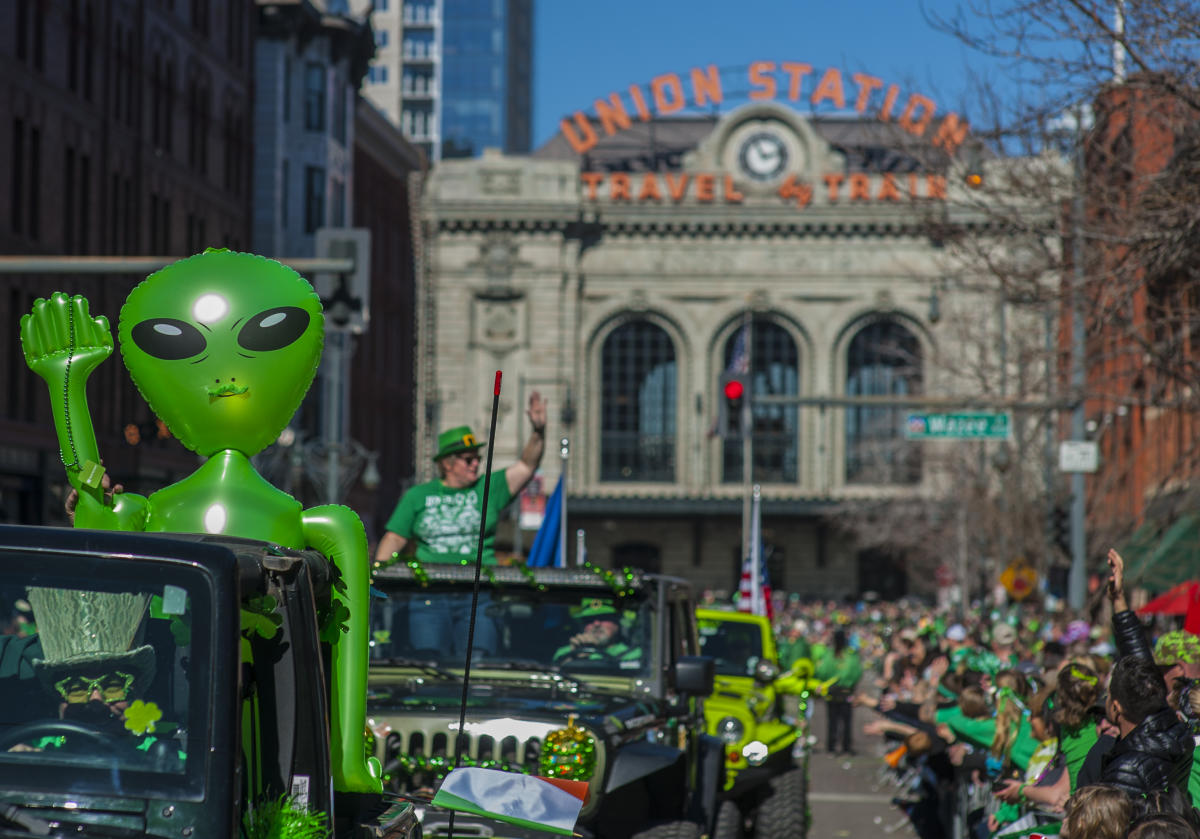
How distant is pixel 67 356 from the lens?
5758mm

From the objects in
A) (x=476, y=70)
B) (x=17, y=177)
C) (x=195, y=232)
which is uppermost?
(x=476, y=70)

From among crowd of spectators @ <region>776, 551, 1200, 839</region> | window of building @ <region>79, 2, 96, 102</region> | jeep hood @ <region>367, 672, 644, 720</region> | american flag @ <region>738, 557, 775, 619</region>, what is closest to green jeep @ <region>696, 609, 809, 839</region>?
crowd of spectators @ <region>776, 551, 1200, 839</region>

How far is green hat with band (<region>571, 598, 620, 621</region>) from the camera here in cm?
892

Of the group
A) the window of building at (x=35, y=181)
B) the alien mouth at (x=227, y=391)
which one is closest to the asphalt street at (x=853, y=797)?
the alien mouth at (x=227, y=391)

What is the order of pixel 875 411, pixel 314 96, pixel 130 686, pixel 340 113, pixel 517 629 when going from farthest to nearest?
pixel 875 411
pixel 340 113
pixel 314 96
pixel 517 629
pixel 130 686

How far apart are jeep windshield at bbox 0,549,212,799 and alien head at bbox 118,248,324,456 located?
1582mm

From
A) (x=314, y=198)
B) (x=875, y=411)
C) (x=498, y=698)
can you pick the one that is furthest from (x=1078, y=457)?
(x=875, y=411)

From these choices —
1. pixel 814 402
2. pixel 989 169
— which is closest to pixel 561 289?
pixel 814 402

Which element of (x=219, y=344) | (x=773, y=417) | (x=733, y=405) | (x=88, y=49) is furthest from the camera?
(x=773, y=417)

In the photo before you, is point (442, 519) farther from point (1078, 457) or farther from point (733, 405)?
point (733, 405)

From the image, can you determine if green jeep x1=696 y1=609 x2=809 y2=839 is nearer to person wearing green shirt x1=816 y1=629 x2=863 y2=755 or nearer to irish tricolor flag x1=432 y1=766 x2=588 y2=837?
irish tricolor flag x1=432 y1=766 x2=588 y2=837

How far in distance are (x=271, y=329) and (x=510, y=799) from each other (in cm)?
165

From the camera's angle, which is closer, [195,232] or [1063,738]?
[1063,738]

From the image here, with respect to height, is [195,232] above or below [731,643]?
above
